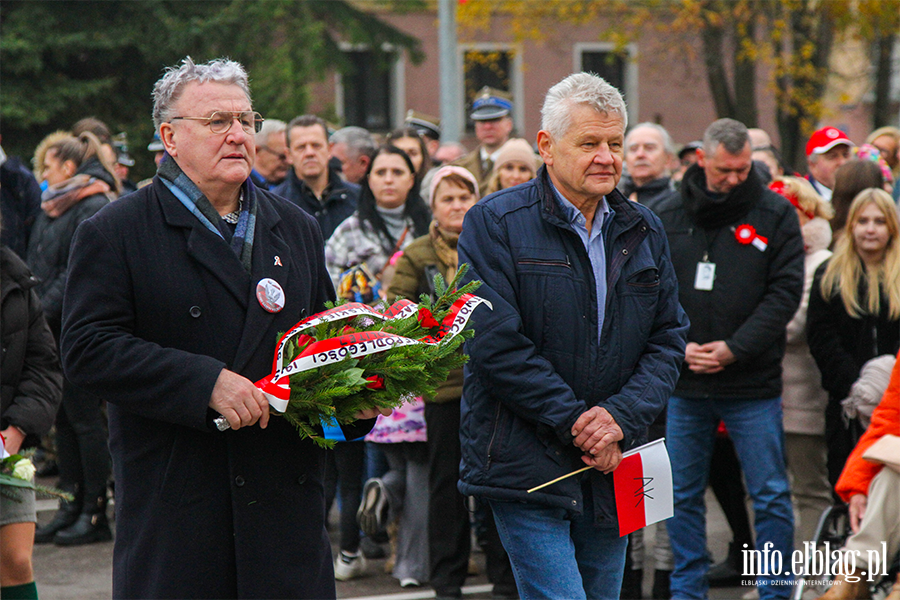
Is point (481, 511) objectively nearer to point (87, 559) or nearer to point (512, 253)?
point (87, 559)

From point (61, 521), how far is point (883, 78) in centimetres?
1890

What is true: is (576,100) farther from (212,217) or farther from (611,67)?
(611,67)

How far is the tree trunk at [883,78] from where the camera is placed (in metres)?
21.1

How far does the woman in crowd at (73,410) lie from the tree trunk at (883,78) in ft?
57.5

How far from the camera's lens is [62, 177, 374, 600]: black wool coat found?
3.06 meters

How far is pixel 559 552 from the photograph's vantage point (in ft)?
12.4

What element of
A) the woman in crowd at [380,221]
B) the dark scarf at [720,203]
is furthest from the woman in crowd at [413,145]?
the dark scarf at [720,203]

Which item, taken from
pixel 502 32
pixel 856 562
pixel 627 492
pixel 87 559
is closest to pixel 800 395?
pixel 856 562

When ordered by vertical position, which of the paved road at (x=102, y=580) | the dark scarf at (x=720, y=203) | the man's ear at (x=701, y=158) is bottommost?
the paved road at (x=102, y=580)

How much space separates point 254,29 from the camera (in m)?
18.2

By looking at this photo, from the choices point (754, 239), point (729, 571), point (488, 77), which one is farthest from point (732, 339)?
point (488, 77)

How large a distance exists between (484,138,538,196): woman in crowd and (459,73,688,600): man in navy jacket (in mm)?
2704

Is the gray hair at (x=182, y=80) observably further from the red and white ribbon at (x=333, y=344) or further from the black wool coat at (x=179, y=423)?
the red and white ribbon at (x=333, y=344)

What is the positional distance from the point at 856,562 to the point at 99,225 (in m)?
3.53
